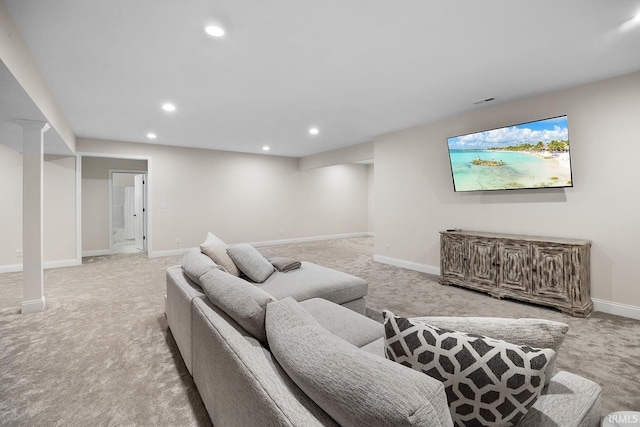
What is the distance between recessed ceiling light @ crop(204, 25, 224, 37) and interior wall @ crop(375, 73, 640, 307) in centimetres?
357

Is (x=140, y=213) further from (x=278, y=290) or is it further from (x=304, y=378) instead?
(x=304, y=378)

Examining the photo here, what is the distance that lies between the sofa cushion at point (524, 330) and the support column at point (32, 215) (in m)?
4.21

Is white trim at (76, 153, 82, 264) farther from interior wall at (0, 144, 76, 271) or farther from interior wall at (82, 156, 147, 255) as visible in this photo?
interior wall at (82, 156, 147, 255)

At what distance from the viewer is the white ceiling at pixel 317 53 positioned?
200 cm

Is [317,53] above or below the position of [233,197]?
above

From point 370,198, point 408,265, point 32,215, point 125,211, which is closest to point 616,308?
point 408,265

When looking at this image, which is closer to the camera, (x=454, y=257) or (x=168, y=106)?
(x=168, y=106)

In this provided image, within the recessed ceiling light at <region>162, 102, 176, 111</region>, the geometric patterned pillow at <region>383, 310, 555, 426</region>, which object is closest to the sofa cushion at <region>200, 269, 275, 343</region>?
the geometric patterned pillow at <region>383, 310, 555, 426</region>

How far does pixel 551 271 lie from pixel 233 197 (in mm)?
6430

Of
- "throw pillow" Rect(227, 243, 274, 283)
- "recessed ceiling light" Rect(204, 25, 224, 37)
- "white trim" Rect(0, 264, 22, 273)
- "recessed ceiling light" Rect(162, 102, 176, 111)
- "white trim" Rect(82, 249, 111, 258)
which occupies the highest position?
"recessed ceiling light" Rect(162, 102, 176, 111)

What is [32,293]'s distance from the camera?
323 cm

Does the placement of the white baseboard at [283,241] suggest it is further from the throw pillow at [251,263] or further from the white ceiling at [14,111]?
the throw pillow at [251,263]

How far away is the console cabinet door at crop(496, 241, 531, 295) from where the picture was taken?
3.42m

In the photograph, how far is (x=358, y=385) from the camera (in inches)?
30.1
